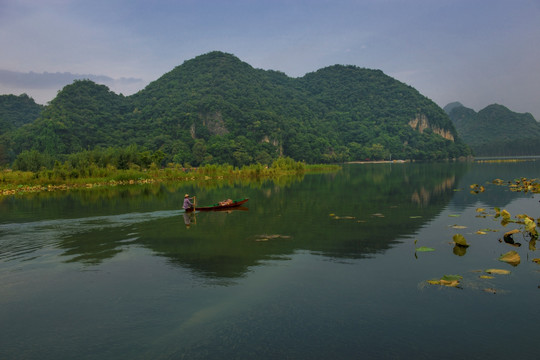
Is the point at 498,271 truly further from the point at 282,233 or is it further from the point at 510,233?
the point at 282,233

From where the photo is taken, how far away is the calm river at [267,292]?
8.08 meters

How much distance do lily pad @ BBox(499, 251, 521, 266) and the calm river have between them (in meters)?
0.30

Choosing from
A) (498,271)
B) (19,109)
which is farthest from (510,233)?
(19,109)

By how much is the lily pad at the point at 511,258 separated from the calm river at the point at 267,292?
0.30 m

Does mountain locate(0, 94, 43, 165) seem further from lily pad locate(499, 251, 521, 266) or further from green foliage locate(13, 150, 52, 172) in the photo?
lily pad locate(499, 251, 521, 266)

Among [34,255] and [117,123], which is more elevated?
[117,123]

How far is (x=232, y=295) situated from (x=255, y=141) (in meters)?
152

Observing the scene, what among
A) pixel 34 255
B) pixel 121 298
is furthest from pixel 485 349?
pixel 34 255

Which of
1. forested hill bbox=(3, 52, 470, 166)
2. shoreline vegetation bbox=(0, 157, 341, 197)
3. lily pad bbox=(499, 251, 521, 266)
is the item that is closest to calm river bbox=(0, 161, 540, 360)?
lily pad bbox=(499, 251, 521, 266)

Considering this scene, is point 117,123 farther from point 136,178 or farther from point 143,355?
point 143,355

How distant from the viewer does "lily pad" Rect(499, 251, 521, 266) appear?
13.2 m

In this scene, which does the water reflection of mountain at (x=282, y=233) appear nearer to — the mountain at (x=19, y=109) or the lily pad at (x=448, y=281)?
the lily pad at (x=448, y=281)

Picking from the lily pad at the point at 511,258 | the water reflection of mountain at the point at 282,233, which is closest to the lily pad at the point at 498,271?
the lily pad at the point at 511,258

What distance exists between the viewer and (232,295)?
10.8 metres
